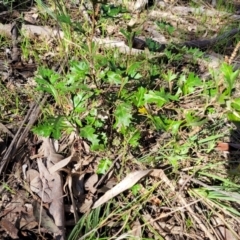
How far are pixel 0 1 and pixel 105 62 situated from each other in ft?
4.74

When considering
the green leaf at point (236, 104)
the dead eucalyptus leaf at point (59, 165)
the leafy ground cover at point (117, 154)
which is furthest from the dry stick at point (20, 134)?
the green leaf at point (236, 104)

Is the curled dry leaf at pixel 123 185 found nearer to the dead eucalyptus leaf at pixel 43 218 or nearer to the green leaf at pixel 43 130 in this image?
the dead eucalyptus leaf at pixel 43 218

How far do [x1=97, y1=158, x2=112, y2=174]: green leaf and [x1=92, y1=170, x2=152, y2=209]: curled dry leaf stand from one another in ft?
0.31

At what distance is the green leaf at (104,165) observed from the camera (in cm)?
179

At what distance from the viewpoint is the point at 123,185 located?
69.6 inches

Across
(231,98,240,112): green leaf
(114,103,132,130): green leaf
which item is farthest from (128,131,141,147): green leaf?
(231,98,240,112): green leaf

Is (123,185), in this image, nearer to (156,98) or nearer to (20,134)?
(156,98)

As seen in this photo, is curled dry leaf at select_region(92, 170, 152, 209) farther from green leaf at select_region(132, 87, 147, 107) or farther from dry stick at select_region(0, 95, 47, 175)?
dry stick at select_region(0, 95, 47, 175)

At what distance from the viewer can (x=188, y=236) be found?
1.71 m

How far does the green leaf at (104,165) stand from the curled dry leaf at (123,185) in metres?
0.10

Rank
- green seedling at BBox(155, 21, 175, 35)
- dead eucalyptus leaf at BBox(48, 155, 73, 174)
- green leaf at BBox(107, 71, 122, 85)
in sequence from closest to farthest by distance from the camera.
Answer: green leaf at BBox(107, 71, 122, 85) < dead eucalyptus leaf at BBox(48, 155, 73, 174) < green seedling at BBox(155, 21, 175, 35)

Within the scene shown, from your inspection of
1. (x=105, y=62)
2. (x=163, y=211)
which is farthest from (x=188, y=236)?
(x=105, y=62)

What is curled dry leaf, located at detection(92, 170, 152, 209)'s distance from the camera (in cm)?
173

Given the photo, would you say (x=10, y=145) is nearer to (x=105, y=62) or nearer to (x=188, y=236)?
(x=105, y=62)
